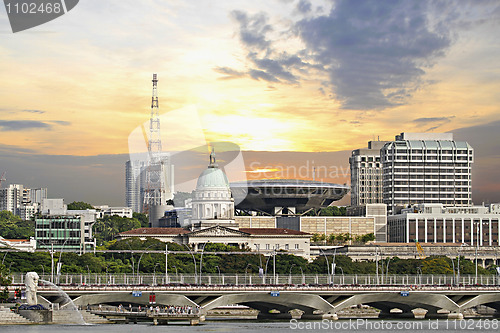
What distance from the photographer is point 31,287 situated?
13125cm

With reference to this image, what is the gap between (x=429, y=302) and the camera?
15450 centimetres

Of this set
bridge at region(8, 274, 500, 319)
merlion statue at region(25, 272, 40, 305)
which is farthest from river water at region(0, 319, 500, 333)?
merlion statue at region(25, 272, 40, 305)

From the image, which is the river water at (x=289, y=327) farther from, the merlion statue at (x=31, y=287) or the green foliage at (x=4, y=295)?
the green foliage at (x=4, y=295)

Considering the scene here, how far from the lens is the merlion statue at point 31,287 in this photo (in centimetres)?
13100

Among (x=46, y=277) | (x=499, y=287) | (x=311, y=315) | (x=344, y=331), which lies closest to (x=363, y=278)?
(x=311, y=315)

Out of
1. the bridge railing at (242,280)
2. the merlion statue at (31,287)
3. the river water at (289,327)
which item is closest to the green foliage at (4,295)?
the merlion statue at (31,287)

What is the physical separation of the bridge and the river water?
2999 mm

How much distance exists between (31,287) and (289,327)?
33597 millimetres

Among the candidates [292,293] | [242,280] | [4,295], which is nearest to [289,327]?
[292,293]

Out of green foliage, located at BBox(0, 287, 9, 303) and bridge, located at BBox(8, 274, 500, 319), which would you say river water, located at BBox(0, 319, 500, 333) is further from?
green foliage, located at BBox(0, 287, 9, 303)

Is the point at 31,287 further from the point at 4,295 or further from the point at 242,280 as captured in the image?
the point at 242,280

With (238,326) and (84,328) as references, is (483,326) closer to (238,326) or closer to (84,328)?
(238,326)

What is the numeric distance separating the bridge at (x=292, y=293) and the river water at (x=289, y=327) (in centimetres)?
300

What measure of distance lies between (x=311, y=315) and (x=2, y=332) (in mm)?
57870
